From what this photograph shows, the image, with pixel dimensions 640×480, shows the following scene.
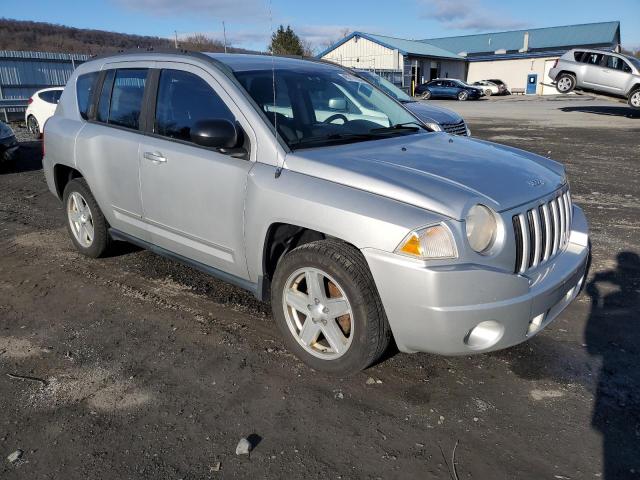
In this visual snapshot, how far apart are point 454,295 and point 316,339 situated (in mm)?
999

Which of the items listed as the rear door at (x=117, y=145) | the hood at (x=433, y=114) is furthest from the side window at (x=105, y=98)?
the hood at (x=433, y=114)

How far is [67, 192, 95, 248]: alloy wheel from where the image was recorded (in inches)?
199

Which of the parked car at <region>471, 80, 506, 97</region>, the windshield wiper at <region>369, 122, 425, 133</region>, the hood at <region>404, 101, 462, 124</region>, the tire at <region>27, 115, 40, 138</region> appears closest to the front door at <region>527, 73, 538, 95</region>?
the parked car at <region>471, 80, 506, 97</region>

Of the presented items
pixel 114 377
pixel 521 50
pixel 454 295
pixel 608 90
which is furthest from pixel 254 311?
pixel 521 50

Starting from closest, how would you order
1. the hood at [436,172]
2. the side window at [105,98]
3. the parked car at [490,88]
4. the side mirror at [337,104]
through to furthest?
the hood at [436,172] → the side mirror at [337,104] → the side window at [105,98] → the parked car at [490,88]

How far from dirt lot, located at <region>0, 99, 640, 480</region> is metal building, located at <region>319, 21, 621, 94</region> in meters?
38.4

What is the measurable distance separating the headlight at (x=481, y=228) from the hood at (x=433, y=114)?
6046 mm

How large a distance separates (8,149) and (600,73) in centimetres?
2159

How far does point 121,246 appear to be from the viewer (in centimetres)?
537

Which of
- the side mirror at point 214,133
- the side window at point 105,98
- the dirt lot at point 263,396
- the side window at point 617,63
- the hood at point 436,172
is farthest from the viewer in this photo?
the side window at point 617,63

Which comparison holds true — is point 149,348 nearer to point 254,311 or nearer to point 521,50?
point 254,311

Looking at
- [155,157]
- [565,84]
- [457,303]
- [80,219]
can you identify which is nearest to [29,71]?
[80,219]

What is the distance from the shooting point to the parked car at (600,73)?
834 inches

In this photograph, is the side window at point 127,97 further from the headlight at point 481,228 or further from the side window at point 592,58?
the side window at point 592,58
